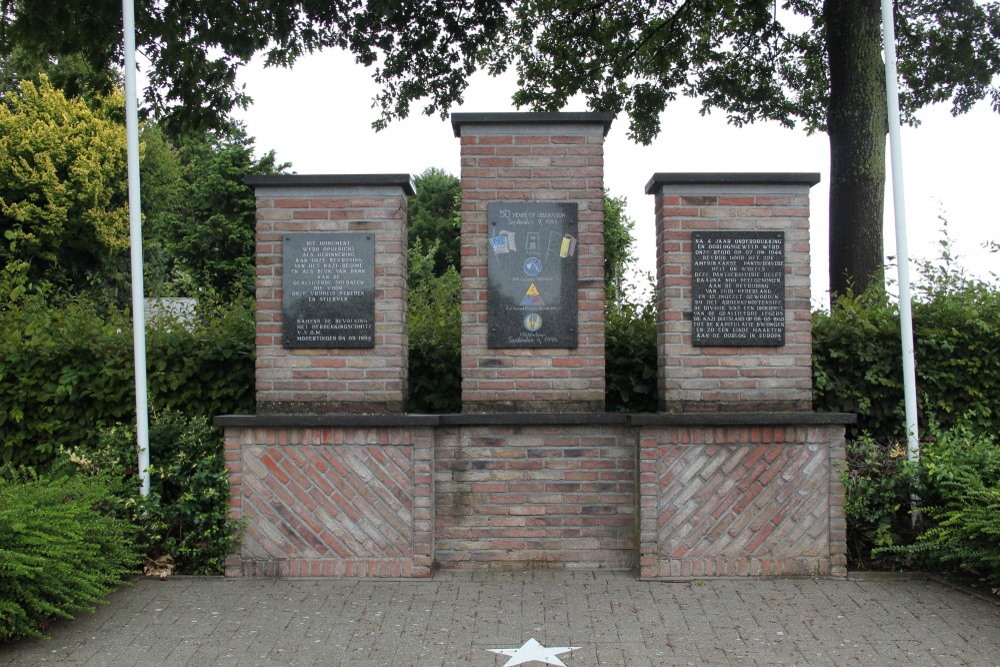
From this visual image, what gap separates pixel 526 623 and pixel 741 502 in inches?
75.7

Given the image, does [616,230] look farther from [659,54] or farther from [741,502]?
[741,502]

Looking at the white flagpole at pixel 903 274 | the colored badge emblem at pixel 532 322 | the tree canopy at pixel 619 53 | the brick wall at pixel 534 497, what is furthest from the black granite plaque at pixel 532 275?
the tree canopy at pixel 619 53

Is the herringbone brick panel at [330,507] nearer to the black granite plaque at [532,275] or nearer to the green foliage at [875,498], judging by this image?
the black granite plaque at [532,275]

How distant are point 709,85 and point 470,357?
916 centimetres

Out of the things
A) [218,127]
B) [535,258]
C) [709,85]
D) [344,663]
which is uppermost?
[709,85]

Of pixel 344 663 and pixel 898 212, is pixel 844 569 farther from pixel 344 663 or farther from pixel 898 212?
pixel 344 663

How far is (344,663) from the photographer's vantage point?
4430mm

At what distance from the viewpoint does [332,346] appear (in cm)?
641

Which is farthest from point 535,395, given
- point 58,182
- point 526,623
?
point 58,182

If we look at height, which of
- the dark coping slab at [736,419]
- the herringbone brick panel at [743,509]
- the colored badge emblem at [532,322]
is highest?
the colored badge emblem at [532,322]

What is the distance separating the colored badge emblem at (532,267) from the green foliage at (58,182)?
78.6ft

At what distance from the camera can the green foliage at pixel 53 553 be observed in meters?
4.61

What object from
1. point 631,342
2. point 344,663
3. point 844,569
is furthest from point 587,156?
point 344,663

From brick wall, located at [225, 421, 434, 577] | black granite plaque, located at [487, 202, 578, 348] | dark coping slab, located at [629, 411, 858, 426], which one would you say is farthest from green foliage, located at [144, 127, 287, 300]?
dark coping slab, located at [629, 411, 858, 426]
